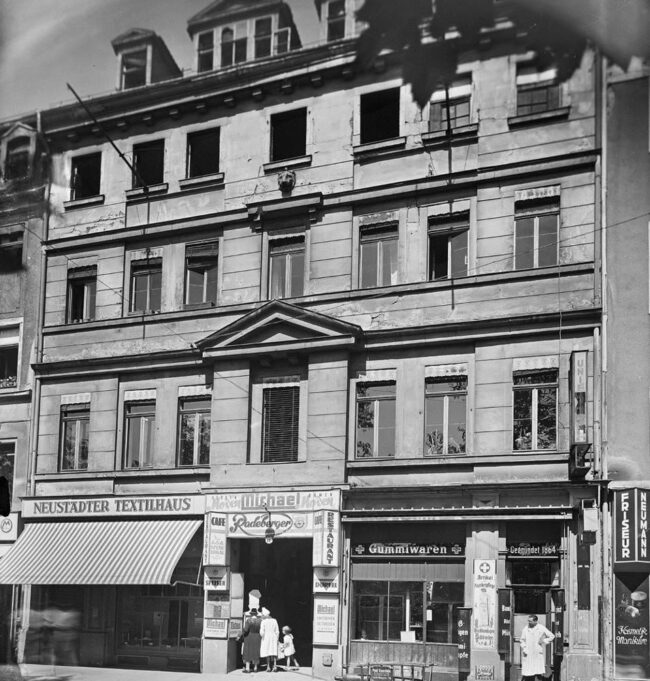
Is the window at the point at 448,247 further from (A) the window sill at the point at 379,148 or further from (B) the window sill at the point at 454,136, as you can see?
(A) the window sill at the point at 379,148

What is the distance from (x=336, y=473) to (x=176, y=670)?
485 centimetres

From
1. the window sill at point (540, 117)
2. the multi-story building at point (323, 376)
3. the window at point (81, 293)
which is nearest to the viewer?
the multi-story building at point (323, 376)

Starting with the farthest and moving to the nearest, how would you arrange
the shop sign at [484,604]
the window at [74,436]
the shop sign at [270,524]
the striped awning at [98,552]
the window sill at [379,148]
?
the window at [74,436] → the striped awning at [98,552] → the window sill at [379,148] → the shop sign at [270,524] → the shop sign at [484,604]

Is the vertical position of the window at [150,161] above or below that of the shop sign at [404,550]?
above

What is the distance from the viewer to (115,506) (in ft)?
71.3

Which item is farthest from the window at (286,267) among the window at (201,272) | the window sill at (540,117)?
the window sill at (540,117)

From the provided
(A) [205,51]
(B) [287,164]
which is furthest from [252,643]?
(A) [205,51]

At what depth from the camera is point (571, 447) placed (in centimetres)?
1725

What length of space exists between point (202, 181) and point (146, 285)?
8.34ft

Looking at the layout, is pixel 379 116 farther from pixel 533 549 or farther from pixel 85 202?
pixel 533 549

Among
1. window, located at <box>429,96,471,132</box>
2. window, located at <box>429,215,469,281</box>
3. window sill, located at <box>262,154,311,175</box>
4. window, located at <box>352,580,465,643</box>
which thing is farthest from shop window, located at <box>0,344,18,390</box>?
window, located at <box>429,96,471,132</box>

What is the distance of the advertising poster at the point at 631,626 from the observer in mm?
16250

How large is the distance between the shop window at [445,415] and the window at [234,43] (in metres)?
10.7

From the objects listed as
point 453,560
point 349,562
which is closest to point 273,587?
point 349,562
